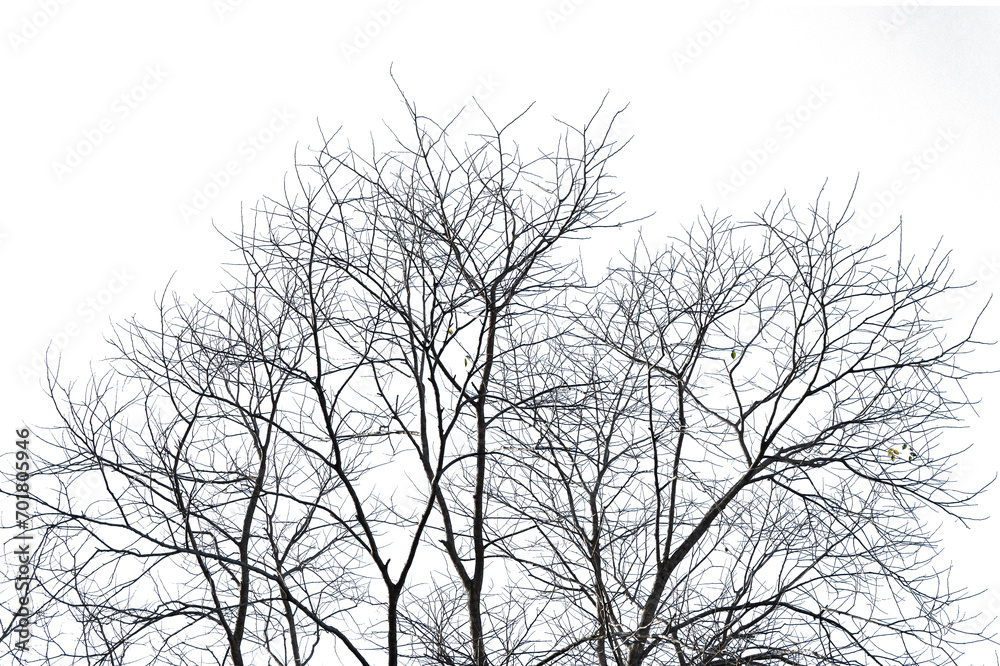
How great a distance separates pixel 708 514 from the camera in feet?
8.80

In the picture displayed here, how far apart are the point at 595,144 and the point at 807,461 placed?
1000mm

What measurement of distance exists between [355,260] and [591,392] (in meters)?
0.74

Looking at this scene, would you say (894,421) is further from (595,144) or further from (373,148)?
(373,148)

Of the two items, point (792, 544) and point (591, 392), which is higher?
point (591, 392)

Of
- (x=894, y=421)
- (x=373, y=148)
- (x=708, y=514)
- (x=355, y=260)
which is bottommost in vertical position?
(x=708, y=514)

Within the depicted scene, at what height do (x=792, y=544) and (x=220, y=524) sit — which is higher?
(x=220, y=524)

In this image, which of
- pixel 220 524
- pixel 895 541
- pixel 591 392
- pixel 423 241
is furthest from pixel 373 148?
pixel 895 541

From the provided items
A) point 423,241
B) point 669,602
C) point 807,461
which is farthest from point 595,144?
point 669,602

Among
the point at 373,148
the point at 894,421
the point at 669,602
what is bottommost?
the point at 669,602

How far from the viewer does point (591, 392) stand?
2.88 m

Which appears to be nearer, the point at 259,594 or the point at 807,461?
the point at 807,461

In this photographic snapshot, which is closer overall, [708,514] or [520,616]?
[708,514]

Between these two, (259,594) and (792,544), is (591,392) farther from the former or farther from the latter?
(259,594)

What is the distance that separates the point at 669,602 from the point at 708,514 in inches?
10.5
